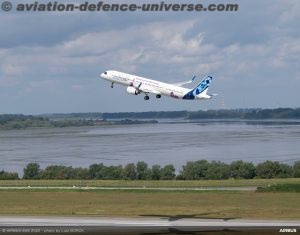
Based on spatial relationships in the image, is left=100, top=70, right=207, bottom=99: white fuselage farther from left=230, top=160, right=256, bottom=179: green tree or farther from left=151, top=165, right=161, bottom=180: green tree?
left=230, top=160, right=256, bottom=179: green tree

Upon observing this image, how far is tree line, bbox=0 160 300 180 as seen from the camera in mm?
101250

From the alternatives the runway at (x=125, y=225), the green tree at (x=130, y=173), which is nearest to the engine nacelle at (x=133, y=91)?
the runway at (x=125, y=225)

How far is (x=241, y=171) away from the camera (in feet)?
336

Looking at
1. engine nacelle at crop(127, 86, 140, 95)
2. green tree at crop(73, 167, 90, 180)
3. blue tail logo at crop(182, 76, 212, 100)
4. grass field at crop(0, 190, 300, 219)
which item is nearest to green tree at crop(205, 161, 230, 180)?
green tree at crop(73, 167, 90, 180)

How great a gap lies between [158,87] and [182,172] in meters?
28.2

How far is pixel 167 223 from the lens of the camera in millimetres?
36156

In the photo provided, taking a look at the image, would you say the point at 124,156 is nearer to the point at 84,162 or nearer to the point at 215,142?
the point at 84,162

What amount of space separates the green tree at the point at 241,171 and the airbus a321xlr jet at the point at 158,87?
22.1 metres

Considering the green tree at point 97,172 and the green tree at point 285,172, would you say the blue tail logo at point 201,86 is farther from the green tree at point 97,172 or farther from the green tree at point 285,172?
the green tree at point 97,172

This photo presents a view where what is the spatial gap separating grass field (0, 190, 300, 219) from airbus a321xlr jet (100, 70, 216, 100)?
12.3 meters

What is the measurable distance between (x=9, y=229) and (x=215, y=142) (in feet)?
535

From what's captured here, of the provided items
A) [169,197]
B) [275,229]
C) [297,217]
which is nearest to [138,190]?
[169,197]

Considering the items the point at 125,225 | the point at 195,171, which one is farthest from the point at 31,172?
the point at 125,225

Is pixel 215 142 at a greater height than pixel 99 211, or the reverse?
pixel 215 142
